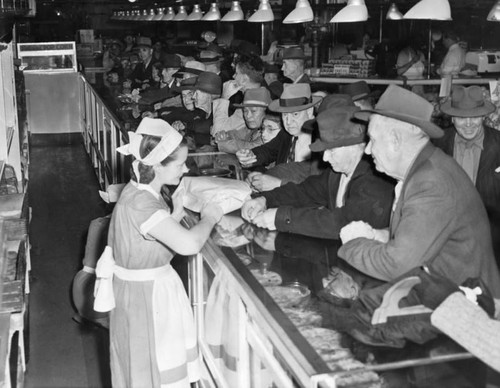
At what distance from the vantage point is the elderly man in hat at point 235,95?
240 inches

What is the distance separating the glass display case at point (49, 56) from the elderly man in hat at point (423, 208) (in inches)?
440

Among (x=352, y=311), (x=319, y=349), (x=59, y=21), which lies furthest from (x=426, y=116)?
(x=59, y=21)

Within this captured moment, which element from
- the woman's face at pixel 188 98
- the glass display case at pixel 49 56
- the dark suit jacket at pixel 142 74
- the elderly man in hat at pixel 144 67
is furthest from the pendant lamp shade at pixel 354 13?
the glass display case at pixel 49 56

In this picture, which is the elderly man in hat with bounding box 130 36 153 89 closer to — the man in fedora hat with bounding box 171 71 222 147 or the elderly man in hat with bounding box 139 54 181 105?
the elderly man in hat with bounding box 139 54 181 105

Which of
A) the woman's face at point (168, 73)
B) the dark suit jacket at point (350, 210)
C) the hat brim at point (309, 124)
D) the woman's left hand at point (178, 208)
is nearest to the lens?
the dark suit jacket at point (350, 210)

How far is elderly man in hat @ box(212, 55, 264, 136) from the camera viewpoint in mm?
6102

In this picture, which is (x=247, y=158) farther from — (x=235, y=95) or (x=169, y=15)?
(x=169, y=15)

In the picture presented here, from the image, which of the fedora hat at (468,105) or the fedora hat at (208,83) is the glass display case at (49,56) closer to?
the fedora hat at (208,83)

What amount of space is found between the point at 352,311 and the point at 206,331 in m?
1.38

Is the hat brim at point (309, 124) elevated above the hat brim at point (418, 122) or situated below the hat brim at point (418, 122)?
below

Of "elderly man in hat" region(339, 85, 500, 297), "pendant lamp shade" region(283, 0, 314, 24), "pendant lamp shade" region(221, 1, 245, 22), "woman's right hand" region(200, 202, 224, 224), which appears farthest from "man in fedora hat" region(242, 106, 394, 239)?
"pendant lamp shade" region(221, 1, 245, 22)

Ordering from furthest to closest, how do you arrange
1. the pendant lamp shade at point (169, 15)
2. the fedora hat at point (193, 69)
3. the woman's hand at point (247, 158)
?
the pendant lamp shade at point (169, 15) → the fedora hat at point (193, 69) → the woman's hand at point (247, 158)

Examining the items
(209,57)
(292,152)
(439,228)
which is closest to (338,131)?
(439,228)

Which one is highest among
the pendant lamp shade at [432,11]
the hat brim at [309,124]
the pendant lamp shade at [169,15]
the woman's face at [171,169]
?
the pendant lamp shade at [169,15]
